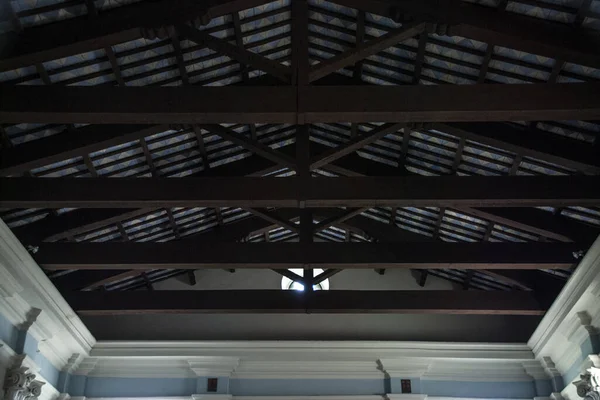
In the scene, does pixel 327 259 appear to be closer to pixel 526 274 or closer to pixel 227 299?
pixel 227 299

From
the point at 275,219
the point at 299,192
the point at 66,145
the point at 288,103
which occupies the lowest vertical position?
the point at 299,192

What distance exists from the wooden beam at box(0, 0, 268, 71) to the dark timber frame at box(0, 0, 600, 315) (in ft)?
0.05

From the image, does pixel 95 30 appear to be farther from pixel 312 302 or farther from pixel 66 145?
pixel 312 302

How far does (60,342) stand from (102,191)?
4370mm

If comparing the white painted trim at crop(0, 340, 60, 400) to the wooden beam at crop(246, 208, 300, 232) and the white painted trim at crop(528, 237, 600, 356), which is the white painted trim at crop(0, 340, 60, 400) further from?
the white painted trim at crop(528, 237, 600, 356)

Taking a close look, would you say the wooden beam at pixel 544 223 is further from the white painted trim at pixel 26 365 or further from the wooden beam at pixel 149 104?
the white painted trim at pixel 26 365

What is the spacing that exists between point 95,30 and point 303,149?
2566 millimetres

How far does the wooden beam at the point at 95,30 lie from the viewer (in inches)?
242

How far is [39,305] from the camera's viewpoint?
373 inches

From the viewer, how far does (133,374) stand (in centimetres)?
1142

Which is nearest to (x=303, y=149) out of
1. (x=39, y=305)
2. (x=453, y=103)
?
(x=453, y=103)

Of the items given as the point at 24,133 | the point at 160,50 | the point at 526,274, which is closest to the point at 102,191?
the point at 24,133

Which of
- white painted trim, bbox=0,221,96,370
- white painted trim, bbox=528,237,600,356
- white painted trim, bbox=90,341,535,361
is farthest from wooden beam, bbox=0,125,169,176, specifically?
white painted trim, bbox=528,237,600,356

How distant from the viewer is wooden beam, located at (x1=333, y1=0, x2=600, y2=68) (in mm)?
6133
